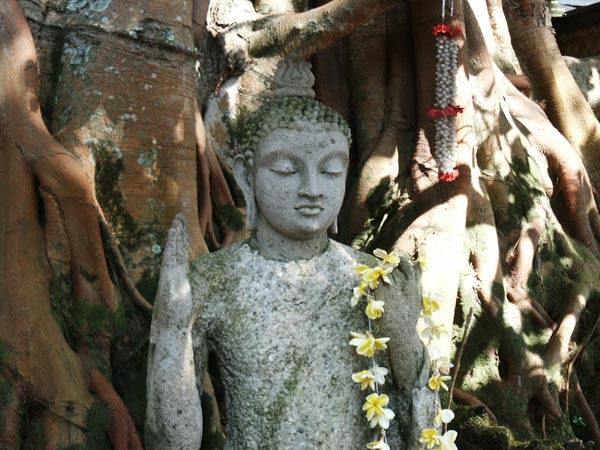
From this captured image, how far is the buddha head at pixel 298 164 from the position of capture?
8.13ft

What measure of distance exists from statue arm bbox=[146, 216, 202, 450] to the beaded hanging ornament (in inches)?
97.9

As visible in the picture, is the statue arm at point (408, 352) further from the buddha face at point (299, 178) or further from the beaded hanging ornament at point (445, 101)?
the beaded hanging ornament at point (445, 101)

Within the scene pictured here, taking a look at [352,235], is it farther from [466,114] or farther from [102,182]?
[102,182]

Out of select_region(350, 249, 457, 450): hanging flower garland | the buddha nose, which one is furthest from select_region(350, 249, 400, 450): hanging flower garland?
the buddha nose

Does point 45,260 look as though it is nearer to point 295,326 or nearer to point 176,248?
point 176,248

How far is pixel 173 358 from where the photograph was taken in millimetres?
2318

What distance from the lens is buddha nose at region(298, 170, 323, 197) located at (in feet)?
8.03

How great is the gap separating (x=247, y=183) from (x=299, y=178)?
24 cm

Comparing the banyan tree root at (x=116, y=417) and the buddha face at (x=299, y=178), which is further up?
the buddha face at (x=299, y=178)

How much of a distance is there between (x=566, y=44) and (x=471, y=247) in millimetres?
4930

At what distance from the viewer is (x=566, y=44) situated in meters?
8.76

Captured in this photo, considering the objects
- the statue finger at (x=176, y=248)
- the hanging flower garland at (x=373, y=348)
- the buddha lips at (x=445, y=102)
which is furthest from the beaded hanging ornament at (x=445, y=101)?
the statue finger at (x=176, y=248)

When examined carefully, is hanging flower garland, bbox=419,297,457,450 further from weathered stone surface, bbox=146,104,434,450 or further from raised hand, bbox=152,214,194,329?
raised hand, bbox=152,214,194,329

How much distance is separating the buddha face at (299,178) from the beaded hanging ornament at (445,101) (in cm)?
210
